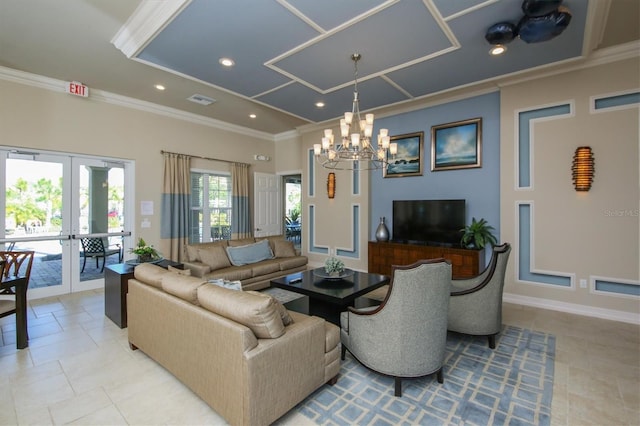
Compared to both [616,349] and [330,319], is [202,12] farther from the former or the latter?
[616,349]

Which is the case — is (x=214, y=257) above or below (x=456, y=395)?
above

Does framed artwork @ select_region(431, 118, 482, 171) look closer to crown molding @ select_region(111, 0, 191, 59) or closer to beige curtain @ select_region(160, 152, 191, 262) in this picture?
crown molding @ select_region(111, 0, 191, 59)

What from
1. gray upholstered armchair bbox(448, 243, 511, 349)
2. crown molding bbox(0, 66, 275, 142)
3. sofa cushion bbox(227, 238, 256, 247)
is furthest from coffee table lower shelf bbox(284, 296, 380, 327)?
crown molding bbox(0, 66, 275, 142)

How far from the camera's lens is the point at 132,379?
92.7 inches

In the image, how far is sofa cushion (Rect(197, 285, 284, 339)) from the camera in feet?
5.66

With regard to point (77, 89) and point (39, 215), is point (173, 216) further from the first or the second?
point (77, 89)

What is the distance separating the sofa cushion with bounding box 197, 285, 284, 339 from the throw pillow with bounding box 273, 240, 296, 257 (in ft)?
11.1

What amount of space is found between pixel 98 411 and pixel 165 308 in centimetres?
74

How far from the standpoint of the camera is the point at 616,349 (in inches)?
111

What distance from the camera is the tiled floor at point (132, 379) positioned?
195 centimetres

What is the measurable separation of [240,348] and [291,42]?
2879mm

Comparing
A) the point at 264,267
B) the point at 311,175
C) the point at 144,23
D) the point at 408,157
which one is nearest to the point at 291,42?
the point at 144,23

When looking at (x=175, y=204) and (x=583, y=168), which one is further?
(x=175, y=204)

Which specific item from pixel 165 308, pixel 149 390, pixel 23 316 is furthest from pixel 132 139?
pixel 149 390
